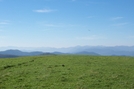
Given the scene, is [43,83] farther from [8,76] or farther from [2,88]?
[8,76]

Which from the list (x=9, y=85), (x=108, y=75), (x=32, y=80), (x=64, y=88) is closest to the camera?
(x=64, y=88)

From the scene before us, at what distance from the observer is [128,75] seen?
2331 cm

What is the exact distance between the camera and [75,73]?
950 inches

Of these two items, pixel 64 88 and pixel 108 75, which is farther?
pixel 108 75

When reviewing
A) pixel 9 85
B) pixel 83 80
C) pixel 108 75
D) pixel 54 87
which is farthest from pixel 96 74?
pixel 9 85

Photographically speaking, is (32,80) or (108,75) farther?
(108,75)

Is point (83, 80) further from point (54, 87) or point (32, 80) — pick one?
point (32, 80)

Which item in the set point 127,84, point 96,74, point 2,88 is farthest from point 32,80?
point 127,84

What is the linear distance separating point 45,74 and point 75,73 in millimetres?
3372

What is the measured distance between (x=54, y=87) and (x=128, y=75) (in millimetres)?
8966

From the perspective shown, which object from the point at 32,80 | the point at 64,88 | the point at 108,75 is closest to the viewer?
the point at 64,88

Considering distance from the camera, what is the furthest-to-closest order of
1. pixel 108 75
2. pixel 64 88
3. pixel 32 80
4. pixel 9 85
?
pixel 108 75
pixel 32 80
pixel 9 85
pixel 64 88

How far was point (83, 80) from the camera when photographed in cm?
2080

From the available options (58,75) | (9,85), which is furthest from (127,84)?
(9,85)
